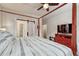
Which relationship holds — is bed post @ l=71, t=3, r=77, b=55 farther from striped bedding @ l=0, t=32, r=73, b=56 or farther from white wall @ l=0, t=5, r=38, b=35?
white wall @ l=0, t=5, r=38, b=35

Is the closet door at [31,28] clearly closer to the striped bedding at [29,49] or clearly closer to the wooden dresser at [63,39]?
the striped bedding at [29,49]

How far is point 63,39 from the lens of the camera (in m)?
1.19

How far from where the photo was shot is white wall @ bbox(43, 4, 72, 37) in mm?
1145

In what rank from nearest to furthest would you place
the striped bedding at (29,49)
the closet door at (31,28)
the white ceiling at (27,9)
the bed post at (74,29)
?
the striped bedding at (29,49)
the bed post at (74,29)
the white ceiling at (27,9)
the closet door at (31,28)

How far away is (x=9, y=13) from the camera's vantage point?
1272 millimetres

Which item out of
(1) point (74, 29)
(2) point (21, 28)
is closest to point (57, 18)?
(1) point (74, 29)

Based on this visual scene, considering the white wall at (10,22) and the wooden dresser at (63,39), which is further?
the white wall at (10,22)

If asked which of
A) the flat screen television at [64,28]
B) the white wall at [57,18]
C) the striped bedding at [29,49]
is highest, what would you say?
the white wall at [57,18]

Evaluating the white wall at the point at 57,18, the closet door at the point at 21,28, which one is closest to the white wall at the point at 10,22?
the closet door at the point at 21,28

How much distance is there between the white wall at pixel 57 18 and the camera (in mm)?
1145

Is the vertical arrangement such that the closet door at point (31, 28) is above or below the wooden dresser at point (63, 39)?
above

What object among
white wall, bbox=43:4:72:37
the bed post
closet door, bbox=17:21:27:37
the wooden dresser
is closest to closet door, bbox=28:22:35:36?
closet door, bbox=17:21:27:37

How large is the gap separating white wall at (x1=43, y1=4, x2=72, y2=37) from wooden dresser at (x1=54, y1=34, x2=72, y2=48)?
69 millimetres

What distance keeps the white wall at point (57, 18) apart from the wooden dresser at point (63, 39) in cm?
7
